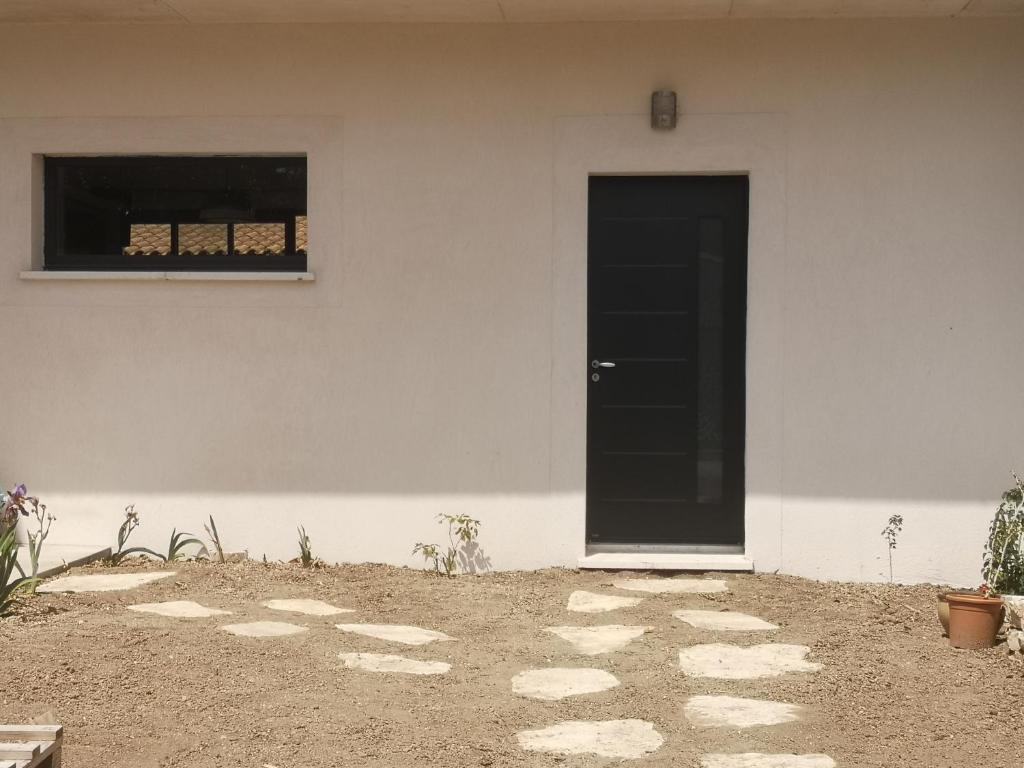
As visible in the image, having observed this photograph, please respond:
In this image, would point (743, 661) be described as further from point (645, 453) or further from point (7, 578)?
point (7, 578)

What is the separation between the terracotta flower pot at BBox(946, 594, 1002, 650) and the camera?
4816 mm

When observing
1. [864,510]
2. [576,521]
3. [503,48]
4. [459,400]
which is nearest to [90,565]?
[459,400]

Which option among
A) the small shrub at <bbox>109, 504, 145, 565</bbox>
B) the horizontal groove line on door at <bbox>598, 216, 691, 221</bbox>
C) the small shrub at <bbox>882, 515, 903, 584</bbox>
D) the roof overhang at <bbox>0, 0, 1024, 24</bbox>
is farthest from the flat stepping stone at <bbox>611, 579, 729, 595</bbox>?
the roof overhang at <bbox>0, 0, 1024, 24</bbox>

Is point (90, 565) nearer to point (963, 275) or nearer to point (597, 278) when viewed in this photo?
point (597, 278)

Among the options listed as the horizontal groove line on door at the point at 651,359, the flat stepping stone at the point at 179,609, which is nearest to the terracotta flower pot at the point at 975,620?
the horizontal groove line on door at the point at 651,359

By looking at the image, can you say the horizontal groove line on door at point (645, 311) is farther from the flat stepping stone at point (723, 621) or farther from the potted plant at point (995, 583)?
the potted plant at point (995, 583)

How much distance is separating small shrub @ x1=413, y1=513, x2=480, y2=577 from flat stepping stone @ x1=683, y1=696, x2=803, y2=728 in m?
2.54

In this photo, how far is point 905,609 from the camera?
18.3 ft

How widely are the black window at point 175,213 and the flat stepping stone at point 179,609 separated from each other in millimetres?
2211

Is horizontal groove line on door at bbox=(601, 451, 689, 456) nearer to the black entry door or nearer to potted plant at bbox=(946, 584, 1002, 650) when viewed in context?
the black entry door

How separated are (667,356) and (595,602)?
162 centimetres

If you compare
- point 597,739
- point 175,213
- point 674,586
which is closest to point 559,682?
point 597,739

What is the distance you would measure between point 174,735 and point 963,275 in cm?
490

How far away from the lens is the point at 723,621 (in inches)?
208
